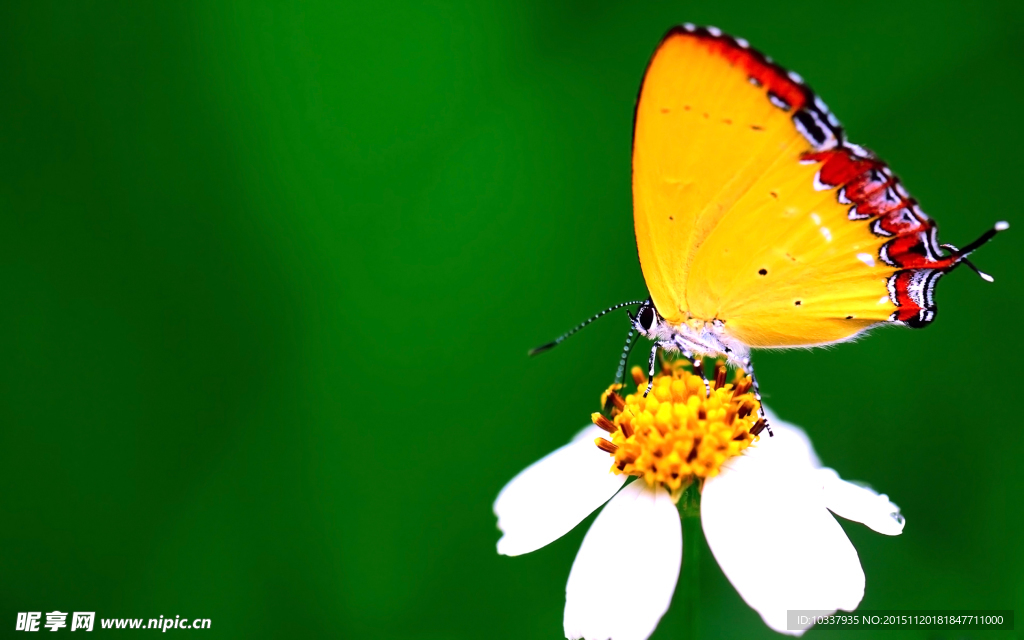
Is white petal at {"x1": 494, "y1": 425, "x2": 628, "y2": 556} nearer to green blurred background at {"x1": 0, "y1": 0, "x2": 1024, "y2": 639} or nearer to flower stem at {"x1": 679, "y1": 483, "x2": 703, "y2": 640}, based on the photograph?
flower stem at {"x1": 679, "y1": 483, "x2": 703, "y2": 640}

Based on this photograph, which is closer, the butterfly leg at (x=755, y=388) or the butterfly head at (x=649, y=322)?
the butterfly leg at (x=755, y=388)

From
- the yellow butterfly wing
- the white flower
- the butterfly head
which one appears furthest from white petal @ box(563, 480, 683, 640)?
the yellow butterfly wing

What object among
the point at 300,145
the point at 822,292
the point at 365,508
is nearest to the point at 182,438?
the point at 365,508

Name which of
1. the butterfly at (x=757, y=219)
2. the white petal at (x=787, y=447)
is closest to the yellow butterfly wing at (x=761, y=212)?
the butterfly at (x=757, y=219)

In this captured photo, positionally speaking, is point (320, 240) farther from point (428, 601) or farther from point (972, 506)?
point (972, 506)

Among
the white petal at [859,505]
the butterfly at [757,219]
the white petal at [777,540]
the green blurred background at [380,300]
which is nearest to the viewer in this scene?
the white petal at [777,540]

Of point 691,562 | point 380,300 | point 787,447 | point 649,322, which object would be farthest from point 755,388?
point 380,300

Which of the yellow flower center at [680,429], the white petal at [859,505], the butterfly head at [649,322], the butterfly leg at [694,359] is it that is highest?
the butterfly head at [649,322]

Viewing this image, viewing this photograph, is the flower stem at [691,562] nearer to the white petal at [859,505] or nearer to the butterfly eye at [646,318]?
the white petal at [859,505]
